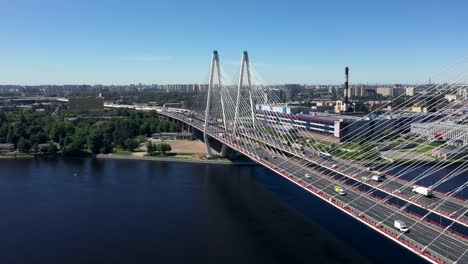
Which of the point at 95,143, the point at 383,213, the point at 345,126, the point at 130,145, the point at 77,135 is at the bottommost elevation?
the point at 383,213

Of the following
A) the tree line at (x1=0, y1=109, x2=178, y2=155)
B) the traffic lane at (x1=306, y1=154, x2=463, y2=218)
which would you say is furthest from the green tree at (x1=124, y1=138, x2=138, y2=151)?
the traffic lane at (x1=306, y1=154, x2=463, y2=218)

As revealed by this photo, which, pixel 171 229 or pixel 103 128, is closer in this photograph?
pixel 171 229

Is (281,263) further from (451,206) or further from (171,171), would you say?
(171,171)

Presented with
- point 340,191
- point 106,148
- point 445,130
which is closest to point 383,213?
point 340,191

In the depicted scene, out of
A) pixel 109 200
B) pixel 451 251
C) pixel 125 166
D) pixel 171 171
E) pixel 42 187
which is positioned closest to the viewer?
pixel 451 251

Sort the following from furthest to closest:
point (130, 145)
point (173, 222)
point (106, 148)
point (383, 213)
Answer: point (130, 145)
point (106, 148)
point (173, 222)
point (383, 213)

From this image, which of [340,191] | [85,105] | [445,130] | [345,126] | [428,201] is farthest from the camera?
[85,105]

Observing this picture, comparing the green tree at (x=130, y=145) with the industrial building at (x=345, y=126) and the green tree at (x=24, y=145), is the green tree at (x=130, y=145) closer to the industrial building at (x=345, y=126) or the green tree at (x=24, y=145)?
the green tree at (x=24, y=145)

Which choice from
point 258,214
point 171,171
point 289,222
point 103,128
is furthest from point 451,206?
point 103,128

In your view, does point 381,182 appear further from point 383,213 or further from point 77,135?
point 77,135
